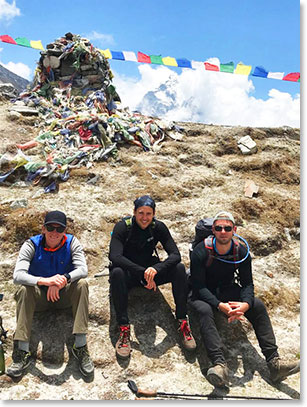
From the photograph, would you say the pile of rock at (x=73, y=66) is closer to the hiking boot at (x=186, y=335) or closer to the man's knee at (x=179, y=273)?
the man's knee at (x=179, y=273)

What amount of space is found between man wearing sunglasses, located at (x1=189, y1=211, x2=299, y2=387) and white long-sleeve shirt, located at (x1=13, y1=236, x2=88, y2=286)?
68.2 inches

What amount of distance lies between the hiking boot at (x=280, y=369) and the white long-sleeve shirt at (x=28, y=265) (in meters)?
2.95

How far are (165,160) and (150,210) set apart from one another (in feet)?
23.0

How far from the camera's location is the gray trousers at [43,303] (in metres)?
→ 4.33

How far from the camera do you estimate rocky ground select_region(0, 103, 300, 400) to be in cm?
440

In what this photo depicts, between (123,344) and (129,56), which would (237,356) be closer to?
(123,344)

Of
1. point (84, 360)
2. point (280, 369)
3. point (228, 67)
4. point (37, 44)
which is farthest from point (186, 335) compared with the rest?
point (37, 44)

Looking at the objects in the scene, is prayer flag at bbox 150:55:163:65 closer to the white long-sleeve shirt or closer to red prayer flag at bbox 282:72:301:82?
red prayer flag at bbox 282:72:301:82

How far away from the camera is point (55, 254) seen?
473 centimetres

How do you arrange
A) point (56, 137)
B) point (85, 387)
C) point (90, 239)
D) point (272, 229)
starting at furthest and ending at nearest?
point (56, 137)
point (272, 229)
point (90, 239)
point (85, 387)

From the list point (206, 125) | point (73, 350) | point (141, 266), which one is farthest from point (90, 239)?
point (206, 125)

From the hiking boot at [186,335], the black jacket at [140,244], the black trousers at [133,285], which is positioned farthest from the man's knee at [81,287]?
the hiking boot at [186,335]

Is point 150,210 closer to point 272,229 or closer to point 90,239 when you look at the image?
point 90,239

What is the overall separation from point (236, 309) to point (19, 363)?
Answer: 3089 mm
